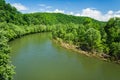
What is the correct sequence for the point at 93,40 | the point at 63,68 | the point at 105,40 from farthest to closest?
the point at 93,40
the point at 105,40
the point at 63,68

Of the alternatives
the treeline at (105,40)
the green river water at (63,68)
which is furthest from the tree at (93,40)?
the green river water at (63,68)

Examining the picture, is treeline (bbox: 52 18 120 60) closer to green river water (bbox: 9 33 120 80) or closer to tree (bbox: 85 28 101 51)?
tree (bbox: 85 28 101 51)

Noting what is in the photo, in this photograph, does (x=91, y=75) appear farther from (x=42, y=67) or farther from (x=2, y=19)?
(x=2, y=19)

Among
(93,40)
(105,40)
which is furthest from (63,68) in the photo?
(105,40)

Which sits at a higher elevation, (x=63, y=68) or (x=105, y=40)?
(x=105, y=40)

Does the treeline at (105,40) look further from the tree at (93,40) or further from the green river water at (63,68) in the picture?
the green river water at (63,68)

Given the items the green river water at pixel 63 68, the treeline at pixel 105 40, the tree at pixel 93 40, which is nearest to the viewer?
the green river water at pixel 63 68

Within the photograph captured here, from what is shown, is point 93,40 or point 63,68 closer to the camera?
point 63,68

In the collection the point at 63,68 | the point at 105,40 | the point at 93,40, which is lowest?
the point at 63,68

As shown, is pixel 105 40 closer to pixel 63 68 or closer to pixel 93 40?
pixel 93 40

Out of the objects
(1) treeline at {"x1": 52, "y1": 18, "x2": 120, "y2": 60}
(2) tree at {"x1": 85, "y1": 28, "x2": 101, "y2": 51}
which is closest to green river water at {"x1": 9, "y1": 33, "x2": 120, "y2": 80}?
(1) treeline at {"x1": 52, "y1": 18, "x2": 120, "y2": 60}

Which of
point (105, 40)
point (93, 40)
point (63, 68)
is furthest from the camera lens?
point (93, 40)
